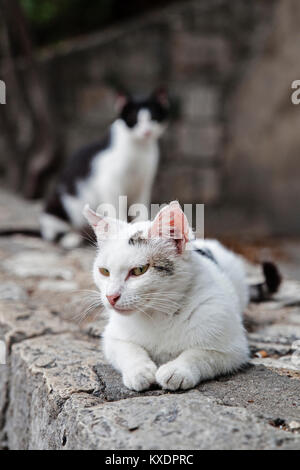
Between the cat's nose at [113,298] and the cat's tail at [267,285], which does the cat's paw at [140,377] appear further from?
the cat's tail at [267,285]

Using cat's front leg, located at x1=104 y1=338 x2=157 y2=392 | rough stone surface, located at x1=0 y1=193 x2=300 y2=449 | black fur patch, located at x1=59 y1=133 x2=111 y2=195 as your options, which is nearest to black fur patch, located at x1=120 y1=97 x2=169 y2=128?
black fur patch, located at x1=59 y1=133 x2=111 y2=195

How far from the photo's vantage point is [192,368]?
1.70 meters

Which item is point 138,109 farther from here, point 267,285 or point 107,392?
point 107,392

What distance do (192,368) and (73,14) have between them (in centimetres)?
575

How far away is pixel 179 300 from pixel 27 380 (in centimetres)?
67

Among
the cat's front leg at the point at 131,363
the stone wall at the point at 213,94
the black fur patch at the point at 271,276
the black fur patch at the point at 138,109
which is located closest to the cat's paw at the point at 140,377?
the cat's front leg at the point at 131,363

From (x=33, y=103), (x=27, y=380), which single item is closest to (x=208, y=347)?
(x=27, y=380)

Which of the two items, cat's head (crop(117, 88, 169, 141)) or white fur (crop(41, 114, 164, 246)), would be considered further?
white fur (crop(41, 114, 164, 246))

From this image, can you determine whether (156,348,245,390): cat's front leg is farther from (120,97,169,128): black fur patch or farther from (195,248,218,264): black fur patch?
(120,97,169,128): black fur patch

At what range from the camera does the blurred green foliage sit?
6199 mm

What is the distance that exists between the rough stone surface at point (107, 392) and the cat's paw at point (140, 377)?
0.09 feet

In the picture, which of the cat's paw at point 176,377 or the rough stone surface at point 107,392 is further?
the cat's paw at point 176,377

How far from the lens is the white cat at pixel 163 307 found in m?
1.72
